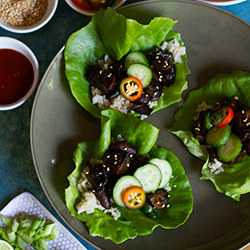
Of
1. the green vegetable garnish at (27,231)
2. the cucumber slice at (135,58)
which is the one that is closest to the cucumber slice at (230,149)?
the cucumber slice at (135,58)

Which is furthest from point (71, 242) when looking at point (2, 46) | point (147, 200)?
point (2, 46)

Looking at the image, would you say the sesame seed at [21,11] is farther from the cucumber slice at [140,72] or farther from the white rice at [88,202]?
the white rice at [88,202]

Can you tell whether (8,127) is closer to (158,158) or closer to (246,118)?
(158,158)

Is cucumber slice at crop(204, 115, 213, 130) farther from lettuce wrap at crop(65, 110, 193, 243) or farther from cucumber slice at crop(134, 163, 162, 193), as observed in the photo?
cucumber slice at crop(134, 163, 162, 193)

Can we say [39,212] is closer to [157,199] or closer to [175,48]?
[157,199]

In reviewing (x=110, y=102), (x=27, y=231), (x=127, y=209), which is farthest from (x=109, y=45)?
(x=27, y=231)
